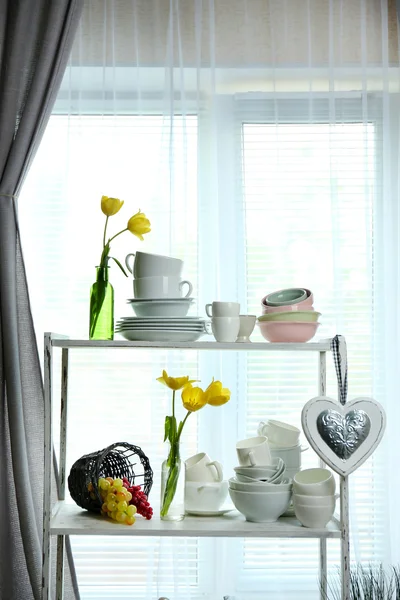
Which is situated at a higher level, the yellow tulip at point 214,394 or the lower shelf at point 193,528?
the yellow tulip at point 214,394

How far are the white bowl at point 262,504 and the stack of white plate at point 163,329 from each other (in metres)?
0.39

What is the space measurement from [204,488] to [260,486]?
15 centimetres

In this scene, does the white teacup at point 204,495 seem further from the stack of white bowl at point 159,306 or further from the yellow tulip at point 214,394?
the stack of white bowl at point 159,306

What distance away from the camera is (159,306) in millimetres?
1714

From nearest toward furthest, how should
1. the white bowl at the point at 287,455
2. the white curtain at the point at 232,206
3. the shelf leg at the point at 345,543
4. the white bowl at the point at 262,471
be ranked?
1. the shelf leg at the point at 345,543
2. the white bowl at the point at 262,471
3. the white bowl at the point at 287,455
4. the white curtain at the point at 232,206

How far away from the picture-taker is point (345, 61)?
227 centimetres

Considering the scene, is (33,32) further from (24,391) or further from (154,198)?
(24,391)

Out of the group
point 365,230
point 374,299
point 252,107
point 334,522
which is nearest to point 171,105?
point 252,107

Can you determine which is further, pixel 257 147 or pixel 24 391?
pixel 257 147

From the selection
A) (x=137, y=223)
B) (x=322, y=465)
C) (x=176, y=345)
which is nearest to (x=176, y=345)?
(x=176, y=345)

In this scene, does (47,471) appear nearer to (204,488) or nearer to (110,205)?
(204,488)

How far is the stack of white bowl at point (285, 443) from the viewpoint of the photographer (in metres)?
1.82

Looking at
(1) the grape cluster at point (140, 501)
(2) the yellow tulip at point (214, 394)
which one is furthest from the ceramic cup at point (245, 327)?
(1) the grape cluster at point (140, 501)

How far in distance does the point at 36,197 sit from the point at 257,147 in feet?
2.35
